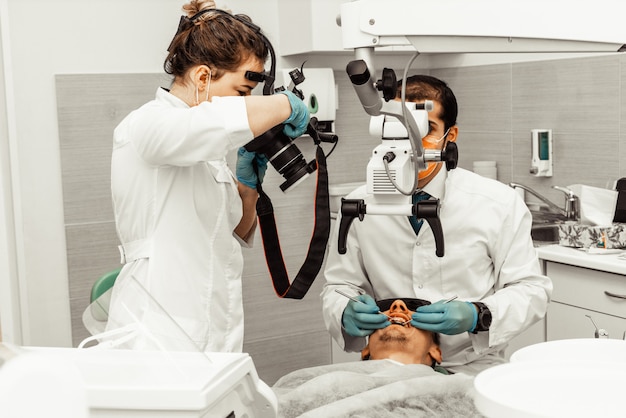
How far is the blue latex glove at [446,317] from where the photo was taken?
179cm

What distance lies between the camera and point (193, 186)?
1827 mm

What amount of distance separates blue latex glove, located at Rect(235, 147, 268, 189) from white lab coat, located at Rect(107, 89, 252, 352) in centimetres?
6

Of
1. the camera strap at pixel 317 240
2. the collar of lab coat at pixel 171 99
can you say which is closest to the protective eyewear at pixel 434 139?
the camera strap at pixel 317 240

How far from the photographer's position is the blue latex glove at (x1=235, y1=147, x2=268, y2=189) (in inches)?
76.8

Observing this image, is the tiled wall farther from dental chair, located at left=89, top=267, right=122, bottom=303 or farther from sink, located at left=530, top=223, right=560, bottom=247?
dental chair, located at left=89, top=267, right=122, bottom=303

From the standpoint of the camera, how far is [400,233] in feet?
7.00

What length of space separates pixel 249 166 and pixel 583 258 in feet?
4.13

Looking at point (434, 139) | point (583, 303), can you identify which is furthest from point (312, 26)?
point (583, 303)

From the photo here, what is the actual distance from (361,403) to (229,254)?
594 millimetres

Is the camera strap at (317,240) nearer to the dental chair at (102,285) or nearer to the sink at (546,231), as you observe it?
the dental chair at (102,285)

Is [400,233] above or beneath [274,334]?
above

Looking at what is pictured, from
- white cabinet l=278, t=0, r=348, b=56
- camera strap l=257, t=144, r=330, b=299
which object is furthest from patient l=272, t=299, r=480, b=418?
white cabinet l=278, t=0, r=348, b=56

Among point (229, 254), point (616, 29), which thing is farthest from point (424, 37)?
point (229, 254)

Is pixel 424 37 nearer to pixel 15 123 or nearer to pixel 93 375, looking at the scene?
pixel 93 375
